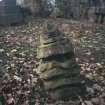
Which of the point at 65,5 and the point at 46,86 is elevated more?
the point at 65,5

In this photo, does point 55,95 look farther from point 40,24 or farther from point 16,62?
point 40,24

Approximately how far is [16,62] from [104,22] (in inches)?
223

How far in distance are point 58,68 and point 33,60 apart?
6.26 ft

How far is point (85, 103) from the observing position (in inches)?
223

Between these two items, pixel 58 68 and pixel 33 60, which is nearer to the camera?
pixel 58 68

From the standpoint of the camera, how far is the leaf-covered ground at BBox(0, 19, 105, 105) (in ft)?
19.5

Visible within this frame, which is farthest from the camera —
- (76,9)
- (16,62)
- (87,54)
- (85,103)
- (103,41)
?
(76,9)

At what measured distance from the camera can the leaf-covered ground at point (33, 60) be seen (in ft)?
19.5

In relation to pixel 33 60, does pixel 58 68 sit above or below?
above

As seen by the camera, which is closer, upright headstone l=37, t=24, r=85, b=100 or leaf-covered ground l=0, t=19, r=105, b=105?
upright headstone l=37, t=24, r=85, b=100

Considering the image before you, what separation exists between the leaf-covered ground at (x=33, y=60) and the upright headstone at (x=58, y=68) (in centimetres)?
22

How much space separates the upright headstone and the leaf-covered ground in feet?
0.72

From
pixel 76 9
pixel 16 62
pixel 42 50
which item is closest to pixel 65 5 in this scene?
pixel 76 9

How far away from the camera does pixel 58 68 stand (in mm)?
5797
